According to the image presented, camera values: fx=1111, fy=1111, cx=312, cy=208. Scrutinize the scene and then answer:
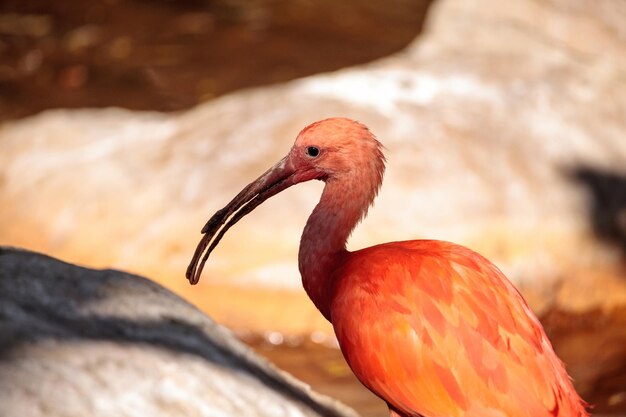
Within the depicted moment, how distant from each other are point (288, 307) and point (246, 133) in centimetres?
113

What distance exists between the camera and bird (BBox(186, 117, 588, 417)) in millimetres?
3797

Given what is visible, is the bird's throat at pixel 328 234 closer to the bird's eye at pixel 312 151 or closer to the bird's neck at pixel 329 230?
the bird's neck at pixel 329 230

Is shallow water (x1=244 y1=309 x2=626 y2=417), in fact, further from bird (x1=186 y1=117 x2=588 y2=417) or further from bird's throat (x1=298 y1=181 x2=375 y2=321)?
bird (x1=186 y1=117 x2=588 y2=417)

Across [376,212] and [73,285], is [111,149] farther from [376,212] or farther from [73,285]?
[73,285]

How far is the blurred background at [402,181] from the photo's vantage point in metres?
6.36

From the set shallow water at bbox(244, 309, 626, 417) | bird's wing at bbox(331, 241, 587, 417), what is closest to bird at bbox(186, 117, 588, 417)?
bird's wing at bbox(331, 241, 587, 417)

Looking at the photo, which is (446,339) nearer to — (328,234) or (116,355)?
(328,234)

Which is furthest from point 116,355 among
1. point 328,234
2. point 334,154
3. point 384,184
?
point 384,184

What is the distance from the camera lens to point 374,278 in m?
4.04

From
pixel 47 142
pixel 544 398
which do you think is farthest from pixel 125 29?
pixel 544 398

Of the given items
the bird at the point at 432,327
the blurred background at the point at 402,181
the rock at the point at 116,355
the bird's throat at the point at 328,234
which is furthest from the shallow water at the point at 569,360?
the bird at the point at 432,327

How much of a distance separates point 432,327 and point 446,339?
0.22 ft

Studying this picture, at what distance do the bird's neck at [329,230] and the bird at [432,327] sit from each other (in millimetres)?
33

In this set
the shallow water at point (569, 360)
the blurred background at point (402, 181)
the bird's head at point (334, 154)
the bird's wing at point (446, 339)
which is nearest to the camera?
the bird's wing at point (446, 339)
